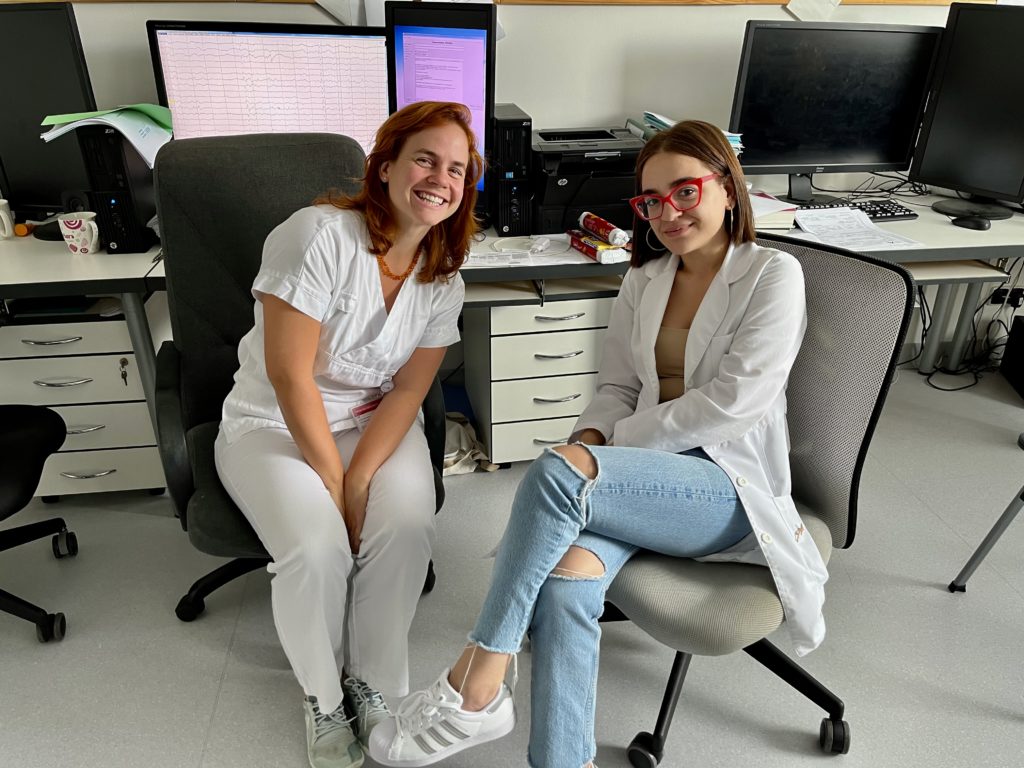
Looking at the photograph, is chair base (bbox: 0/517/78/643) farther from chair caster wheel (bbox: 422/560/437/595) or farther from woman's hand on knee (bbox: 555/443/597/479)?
woman's hand on knee (bbox: 555/443/597/479)

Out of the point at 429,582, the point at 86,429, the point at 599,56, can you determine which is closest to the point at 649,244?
the point at 429,582

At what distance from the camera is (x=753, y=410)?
1.31 metres

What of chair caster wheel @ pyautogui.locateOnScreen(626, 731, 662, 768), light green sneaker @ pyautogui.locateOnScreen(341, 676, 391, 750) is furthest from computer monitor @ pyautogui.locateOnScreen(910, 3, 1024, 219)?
light green sneaker @ pyautogui.locateOnScreen(341, 676, 391, 750)

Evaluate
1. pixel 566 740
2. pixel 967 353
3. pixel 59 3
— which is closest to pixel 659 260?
pixel 566 740

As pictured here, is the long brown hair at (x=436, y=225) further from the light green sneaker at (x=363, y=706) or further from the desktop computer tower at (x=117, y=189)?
the light green sneaker at (x=363, y=706)

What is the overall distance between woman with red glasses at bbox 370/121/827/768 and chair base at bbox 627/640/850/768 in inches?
9.9

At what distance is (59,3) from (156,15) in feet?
0.93

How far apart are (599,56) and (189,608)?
6.49ft

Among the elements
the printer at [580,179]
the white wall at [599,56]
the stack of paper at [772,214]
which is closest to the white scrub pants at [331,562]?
the printer at [580,179]

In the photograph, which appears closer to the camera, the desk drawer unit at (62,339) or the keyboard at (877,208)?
the desk drawer unit at (62,339)

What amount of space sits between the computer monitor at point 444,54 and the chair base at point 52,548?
4.84ft

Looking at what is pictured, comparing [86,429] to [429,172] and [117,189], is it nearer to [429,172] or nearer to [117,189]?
[117,189]

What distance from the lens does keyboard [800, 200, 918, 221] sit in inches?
90.3

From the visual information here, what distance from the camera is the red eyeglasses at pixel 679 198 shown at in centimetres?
131
